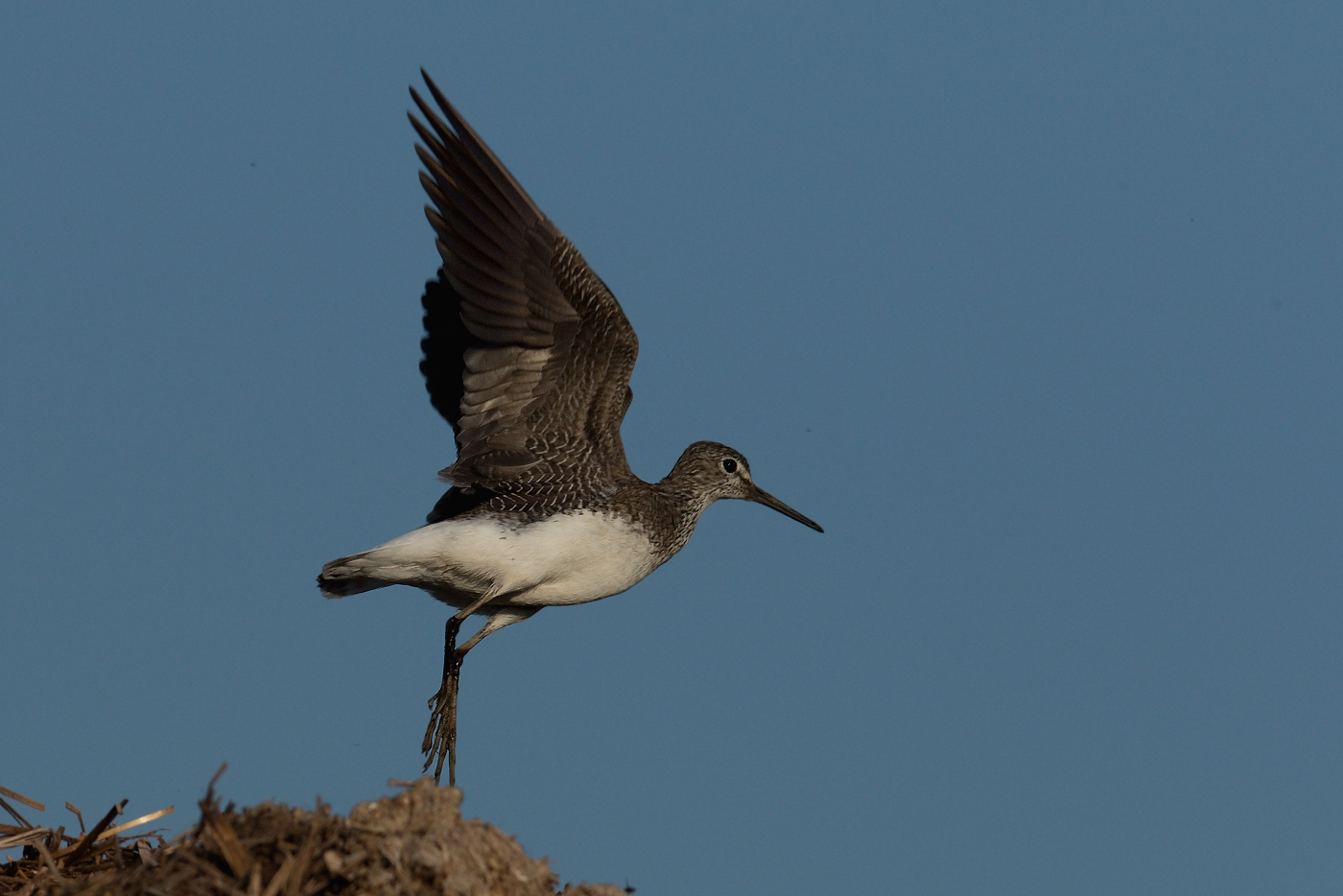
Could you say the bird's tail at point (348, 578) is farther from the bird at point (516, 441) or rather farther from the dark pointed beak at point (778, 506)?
the dark pointed beak at point (778, 506)

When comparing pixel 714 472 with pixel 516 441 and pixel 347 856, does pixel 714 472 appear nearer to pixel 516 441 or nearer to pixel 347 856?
pixel 516 441

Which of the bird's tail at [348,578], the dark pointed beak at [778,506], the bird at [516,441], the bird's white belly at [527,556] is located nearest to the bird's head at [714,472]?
the dark pointed beak at [778,506]

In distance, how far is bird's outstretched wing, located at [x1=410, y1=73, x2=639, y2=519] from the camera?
8.45m

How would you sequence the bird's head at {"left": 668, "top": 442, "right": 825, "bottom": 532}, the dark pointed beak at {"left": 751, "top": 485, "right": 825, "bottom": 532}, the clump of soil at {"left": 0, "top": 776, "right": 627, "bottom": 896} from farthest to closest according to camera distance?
the dark pointed beak at {"left": 751, "top": 485, "right": 825, "bottom": 532}, the bird's head at {"left": 668, "top": 442, "right": 825, "bottom": 532}, the clump of soil at {"left": 0, "top": 776, "right": 627, "bottom": 896}

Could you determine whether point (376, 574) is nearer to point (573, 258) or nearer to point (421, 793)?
point (573, 258)

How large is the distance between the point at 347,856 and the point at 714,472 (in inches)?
226

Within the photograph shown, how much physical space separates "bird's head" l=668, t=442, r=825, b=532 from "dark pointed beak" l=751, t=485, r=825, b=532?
0.07 m

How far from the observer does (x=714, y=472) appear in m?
10.1

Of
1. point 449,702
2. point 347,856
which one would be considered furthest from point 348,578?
point 347,856

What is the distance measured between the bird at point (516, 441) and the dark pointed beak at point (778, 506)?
1.32m

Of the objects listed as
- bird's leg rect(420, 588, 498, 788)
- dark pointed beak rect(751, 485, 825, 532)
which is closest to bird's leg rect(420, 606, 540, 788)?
bird's leg rect(420, 588, 498, 788)

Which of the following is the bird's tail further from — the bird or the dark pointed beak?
the dark pointed beak

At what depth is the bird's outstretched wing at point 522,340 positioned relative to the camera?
27.7 ft

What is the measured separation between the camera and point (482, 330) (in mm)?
8625
